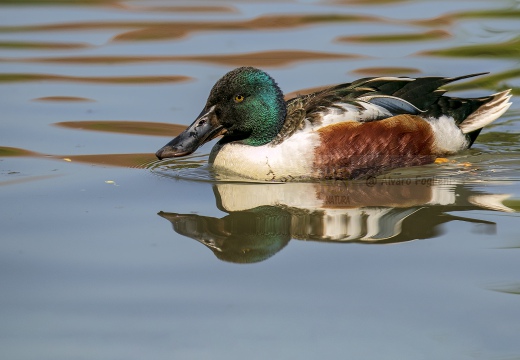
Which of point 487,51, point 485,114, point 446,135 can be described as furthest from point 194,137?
point 487,51

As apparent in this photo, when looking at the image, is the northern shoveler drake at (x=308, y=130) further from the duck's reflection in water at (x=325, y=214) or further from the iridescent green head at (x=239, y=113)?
the duck's reflection in water at (x=325, y=214)

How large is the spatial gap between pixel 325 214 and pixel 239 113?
1.42m

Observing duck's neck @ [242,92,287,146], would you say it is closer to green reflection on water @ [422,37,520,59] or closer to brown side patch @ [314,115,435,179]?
brown side patch @ [314,115,435,179]

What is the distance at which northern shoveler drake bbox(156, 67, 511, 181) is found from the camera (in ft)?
24.6

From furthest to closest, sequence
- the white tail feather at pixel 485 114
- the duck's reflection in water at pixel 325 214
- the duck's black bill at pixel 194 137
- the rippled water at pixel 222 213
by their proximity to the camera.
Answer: the white tail feather at pixel 485 114, the duck's black bill at pixel 194 137, the duck's reflection in water at pixel 325 214, the rippled water at pixel 222 213

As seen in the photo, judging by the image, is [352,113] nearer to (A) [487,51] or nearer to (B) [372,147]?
(B) [372,147]

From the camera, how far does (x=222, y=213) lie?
6.55 m

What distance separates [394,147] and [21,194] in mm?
2871

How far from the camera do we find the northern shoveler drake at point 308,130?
7500 millimetres

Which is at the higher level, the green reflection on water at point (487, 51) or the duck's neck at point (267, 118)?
the green reflection on water at point (487, 51)

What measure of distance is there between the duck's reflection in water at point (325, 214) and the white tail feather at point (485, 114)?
122 cm

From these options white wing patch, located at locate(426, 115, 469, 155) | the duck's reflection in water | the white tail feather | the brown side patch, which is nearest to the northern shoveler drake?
the brown side patch

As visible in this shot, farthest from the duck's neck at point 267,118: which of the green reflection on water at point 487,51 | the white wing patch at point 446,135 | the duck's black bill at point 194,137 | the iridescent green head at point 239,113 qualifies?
the green reflection on water at point 487,51

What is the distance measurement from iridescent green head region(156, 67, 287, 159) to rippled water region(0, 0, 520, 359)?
31 cm
